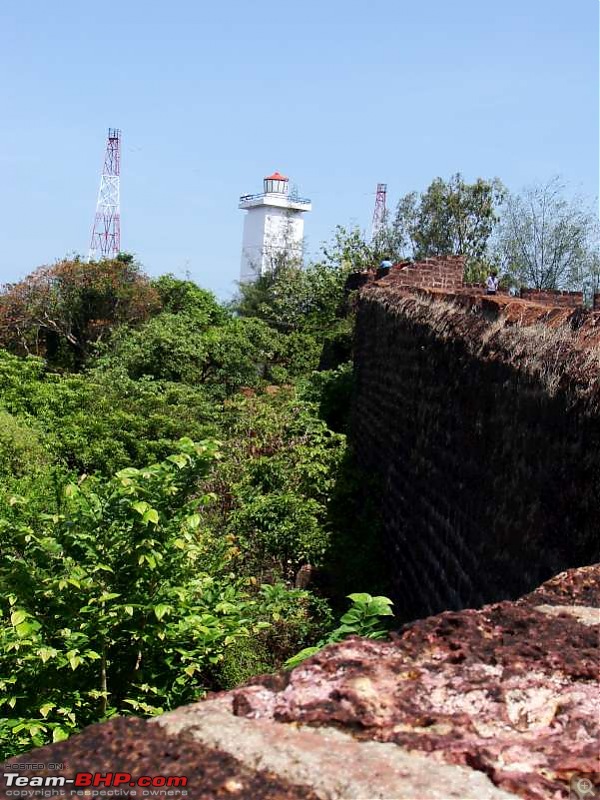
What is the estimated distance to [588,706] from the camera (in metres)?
1.84

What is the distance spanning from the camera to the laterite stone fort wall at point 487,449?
3848 mm

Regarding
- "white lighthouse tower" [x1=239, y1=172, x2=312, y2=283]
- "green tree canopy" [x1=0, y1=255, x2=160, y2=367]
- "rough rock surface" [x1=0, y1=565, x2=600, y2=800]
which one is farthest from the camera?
"white lighthouse tower" [x1=239, y1=172, x2=312, y2=283]

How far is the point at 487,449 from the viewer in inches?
206

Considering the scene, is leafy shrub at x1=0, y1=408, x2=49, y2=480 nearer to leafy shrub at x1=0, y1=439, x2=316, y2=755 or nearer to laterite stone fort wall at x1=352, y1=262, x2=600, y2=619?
laterite stone fort wall at x1=352, y1=262, x2=600, y2=619

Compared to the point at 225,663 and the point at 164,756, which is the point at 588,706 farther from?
the point at 225,663

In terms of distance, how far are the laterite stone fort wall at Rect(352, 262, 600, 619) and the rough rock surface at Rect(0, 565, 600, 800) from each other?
1.53 metres

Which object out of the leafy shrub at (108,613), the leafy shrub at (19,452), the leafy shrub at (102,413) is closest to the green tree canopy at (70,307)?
the leafy shrub at (102,413)

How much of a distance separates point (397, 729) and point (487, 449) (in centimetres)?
360

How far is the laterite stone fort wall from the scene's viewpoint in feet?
12.6

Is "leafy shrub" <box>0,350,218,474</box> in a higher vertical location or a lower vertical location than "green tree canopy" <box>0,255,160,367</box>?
lower

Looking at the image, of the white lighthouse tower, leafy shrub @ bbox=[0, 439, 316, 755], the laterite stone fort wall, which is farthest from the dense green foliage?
the white lighthouse tower

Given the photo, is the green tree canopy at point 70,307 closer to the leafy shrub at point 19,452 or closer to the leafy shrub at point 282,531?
the leafy shrub at point 19,452

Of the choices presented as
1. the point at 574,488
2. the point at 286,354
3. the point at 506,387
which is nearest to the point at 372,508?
the point at 506,387

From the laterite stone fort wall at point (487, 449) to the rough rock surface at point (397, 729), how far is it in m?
1.53
